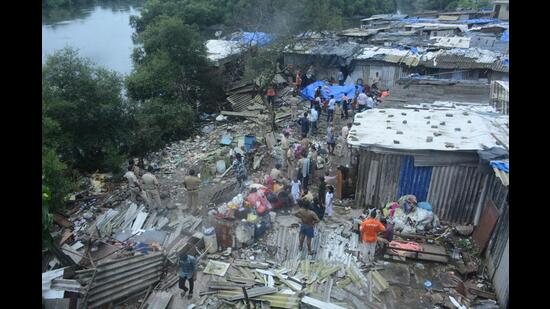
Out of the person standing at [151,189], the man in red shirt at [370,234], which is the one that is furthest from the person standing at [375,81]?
the person standing at [151,189]

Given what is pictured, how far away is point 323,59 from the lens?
68.4 feet

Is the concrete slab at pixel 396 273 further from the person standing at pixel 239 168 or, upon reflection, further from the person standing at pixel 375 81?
the person standing at pixel 375 81

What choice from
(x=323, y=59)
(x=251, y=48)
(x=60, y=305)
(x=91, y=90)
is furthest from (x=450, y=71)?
(x=60, y=305)

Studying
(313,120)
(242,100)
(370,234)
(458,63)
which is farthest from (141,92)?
(458,63)

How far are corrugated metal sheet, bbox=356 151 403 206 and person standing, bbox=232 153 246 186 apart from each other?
3.54 m

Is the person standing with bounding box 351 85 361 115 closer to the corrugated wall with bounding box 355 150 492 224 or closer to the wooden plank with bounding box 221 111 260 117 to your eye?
the wooden plank with bounding box 221 111 260 117

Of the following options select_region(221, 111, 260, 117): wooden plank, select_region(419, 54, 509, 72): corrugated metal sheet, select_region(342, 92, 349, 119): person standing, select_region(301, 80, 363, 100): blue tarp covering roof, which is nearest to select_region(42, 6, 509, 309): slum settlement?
select_region(342, 92, 349, 119): person standing

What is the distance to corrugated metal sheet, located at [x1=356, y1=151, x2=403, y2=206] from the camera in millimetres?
9109

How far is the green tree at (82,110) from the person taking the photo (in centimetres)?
1172

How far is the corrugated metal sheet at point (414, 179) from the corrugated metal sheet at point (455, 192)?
0.13m

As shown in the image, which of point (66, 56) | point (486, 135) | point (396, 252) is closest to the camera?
point (396, 252)

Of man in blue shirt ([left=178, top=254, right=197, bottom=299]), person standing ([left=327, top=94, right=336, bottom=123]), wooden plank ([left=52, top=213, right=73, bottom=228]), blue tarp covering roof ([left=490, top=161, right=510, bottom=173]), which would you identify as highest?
blue tarp covering roof ([left=490, top=161, right=510, bottom=173])
